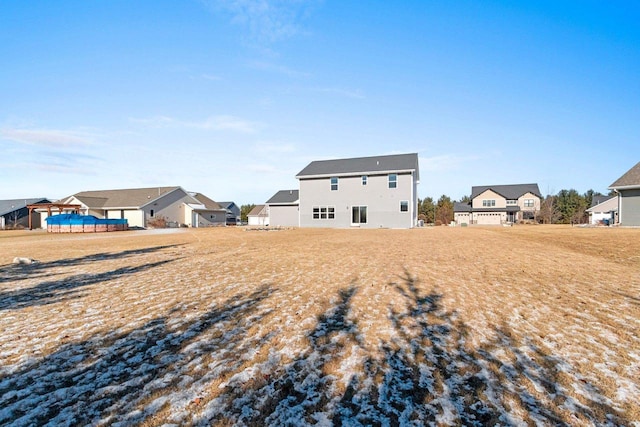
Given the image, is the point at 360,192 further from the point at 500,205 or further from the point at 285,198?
the point at 500,205

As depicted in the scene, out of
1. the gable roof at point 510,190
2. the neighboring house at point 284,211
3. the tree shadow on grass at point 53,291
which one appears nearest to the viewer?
the tree shadow on grass at point 53,291

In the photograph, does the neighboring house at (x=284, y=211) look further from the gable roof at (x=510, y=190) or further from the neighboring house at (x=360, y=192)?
the gable roof at (x=510, y=190)

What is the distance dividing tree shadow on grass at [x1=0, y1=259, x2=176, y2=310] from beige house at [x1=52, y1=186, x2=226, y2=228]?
34816mm

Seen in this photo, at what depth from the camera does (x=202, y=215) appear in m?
45.8

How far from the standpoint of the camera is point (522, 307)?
18.6 feet

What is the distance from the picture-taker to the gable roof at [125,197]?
40875 millimetres

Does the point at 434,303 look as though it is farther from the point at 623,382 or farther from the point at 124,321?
the point at 124,321

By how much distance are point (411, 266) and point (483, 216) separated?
5621 cm

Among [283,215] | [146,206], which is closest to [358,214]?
[283,215]

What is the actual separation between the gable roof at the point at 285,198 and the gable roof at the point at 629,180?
94.2ft

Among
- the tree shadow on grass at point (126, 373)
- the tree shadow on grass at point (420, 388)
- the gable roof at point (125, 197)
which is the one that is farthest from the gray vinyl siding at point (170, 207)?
the tree shadow on grass at point (420, 388)

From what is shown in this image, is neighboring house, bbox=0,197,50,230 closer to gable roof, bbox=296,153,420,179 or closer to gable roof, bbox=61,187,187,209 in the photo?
gable roof, bbox=61,187,187,209

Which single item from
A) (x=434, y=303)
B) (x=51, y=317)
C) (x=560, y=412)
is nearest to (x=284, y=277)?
(x=434, y=303)

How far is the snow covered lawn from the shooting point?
9.21ft
